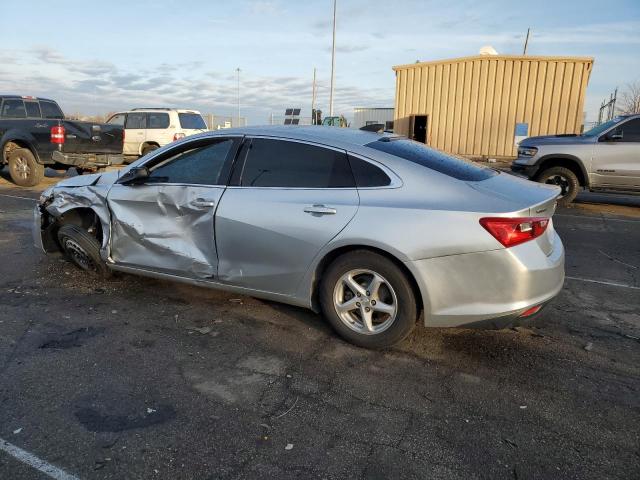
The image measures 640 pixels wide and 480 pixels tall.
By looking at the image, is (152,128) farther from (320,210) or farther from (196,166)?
(320,210)

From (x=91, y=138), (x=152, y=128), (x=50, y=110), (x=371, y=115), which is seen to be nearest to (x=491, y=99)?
(x=152, y=128)

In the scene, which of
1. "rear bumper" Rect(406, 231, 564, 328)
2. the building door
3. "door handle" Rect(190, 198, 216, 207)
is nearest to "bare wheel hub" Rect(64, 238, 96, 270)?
"door handle" Rect(190, 198, 216, 207)

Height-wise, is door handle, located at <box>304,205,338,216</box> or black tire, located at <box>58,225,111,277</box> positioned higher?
door handle, located at <box>304,205,338,216</box>

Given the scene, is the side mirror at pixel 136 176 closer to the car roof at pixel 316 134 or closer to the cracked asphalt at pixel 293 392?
the car roof at pixel 316 134

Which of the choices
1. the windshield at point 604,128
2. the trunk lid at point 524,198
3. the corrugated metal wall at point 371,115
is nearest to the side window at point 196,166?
the trunk lid at point 524,198

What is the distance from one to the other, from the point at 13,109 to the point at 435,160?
11.8m

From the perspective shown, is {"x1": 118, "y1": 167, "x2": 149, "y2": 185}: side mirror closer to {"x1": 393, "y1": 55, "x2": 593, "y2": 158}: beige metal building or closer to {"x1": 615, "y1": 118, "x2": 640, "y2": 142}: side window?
{"x1": 615, "y1": 118, "x2": 640, "y2": 142}: side window

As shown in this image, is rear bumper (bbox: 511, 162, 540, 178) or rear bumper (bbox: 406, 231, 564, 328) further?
rear bumper (bbox: 511, 162, 540, 178)

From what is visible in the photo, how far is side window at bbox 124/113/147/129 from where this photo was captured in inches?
602

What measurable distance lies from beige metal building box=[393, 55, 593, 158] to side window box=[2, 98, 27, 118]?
14687mm

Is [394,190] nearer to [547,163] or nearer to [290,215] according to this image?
[290,215]

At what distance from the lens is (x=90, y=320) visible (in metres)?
4.05

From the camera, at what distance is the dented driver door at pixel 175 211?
4.06 metres

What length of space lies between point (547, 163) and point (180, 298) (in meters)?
8.52
